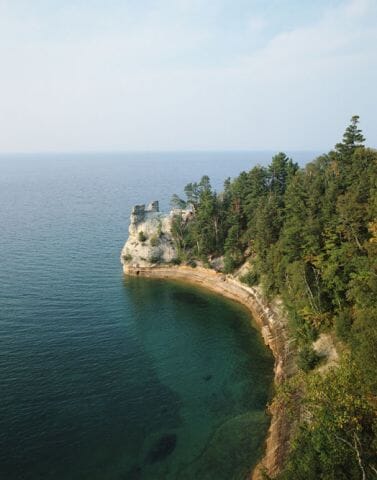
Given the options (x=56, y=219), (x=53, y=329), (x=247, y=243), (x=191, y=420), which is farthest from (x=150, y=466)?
(x=56, y=219)

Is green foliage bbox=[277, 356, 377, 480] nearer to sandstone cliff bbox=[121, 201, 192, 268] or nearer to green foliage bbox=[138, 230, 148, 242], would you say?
sandstone cliff bbox=[121, 201, 192, 268]

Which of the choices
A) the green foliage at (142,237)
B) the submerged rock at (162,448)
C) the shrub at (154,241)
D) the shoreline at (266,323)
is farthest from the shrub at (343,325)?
the green foliage at (142,237)

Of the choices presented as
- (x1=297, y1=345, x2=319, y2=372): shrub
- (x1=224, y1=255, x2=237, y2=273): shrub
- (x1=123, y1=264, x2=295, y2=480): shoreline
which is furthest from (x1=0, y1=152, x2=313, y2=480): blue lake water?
(x1=224, y1=255, x2=237, y2=273): shrub

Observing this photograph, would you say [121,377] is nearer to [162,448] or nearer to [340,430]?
[162,448]

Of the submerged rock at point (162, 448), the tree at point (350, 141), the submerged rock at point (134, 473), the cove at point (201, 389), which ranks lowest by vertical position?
the submerged rock at point (134, 473)

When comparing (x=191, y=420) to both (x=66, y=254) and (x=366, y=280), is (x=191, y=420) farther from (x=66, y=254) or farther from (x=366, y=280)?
(x=66, y=254)

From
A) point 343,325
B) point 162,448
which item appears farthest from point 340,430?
Answer: point 343,325

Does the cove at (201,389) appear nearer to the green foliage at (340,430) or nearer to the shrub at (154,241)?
the green foliage at (340,430)
